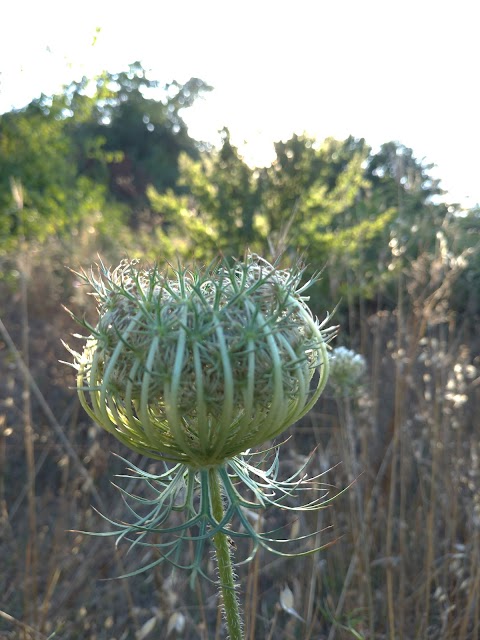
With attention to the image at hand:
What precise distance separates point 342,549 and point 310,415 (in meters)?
1.02

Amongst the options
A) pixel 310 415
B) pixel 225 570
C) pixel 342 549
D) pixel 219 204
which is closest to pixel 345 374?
pixel 310 415

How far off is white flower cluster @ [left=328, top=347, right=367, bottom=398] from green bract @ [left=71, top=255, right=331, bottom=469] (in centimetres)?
194

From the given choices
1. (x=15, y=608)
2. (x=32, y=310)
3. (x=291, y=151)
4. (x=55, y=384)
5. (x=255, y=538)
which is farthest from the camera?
(x=291, y=151)

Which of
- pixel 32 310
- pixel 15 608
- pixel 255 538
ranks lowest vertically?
pixel 15 608

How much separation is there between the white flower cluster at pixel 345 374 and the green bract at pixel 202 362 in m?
1.94

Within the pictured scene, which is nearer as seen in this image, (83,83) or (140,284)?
(140,284)

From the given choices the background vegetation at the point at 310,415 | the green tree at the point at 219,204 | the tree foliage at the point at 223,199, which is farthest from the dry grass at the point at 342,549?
the green tree at the point at 219,204

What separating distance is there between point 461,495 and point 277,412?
2.67m

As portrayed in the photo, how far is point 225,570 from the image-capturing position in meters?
1.44

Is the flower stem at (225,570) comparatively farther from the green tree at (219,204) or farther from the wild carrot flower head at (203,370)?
the green tree at (219,204)

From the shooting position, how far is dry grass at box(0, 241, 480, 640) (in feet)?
8.48

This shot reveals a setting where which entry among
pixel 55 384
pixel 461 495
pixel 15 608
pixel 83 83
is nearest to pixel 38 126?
pixel 83 83

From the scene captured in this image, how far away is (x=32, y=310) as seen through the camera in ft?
26.5

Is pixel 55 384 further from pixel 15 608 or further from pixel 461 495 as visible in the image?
pixel 461 495
